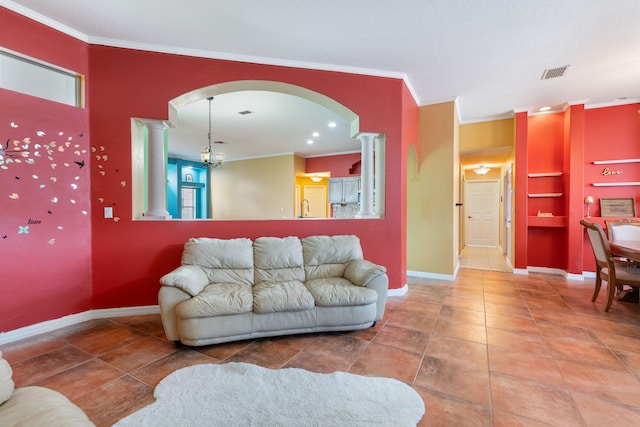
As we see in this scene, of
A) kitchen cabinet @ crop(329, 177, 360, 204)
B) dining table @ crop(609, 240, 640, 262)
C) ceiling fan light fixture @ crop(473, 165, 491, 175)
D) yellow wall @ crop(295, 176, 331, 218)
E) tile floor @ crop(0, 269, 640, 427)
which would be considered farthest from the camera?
yellow wall @ crop(295, 176, 331, 218)

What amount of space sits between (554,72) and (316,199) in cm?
729

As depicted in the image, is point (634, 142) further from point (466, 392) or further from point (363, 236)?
point (466, 392)

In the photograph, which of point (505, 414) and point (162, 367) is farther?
point (162, 367)

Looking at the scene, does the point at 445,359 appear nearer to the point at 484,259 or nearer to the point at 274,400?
the point at 274,400

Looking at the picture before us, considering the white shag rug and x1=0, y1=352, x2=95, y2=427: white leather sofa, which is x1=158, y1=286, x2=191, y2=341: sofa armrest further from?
x1=0, y1=352, x2=95, y2=427: white leather sofa

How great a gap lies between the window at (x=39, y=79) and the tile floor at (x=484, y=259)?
661 cm

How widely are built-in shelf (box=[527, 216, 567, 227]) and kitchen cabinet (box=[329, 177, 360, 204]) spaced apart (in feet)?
14.1

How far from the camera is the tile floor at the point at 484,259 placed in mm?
5504

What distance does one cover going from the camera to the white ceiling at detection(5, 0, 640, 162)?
97.1 inches

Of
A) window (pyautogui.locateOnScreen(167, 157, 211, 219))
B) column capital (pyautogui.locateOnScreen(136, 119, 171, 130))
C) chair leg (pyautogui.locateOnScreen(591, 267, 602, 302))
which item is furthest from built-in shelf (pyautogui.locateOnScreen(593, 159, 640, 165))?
window (pyautogui.locateOnScreen(167, 157, 211, 219))

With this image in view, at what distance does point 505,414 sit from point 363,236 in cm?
232

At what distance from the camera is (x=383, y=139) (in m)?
3.80

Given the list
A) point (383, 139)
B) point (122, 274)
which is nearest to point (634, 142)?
point (383, 139)

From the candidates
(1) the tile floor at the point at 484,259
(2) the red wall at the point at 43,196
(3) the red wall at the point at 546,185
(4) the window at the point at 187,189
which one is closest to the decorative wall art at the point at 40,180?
(2) the red wall at the point at 43,196
